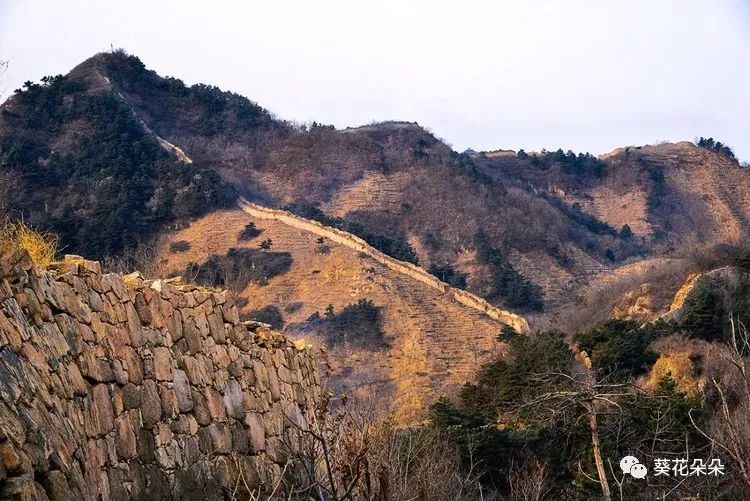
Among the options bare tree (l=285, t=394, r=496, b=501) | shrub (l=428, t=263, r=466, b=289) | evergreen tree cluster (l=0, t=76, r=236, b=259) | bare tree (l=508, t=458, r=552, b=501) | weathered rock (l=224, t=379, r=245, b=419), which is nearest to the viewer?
bare tree (l=285, t=394, r=496, b=501)

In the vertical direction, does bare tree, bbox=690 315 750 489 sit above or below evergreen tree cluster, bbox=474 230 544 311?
above

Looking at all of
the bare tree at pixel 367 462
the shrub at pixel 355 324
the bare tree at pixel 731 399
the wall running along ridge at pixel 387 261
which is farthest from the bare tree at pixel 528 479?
the wall running along ridge at pixel 387 261

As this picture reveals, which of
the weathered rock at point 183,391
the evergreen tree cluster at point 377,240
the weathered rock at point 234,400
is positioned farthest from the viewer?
the evergreen tree cluster at point 377,240

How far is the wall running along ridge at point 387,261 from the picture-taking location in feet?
147

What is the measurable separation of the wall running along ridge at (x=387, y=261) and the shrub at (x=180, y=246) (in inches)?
172

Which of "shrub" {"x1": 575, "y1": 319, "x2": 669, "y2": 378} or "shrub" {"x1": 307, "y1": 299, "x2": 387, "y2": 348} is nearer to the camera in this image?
"shrub" {"x1": 575, "y1": 319, "x2": 669, "y2": 378}

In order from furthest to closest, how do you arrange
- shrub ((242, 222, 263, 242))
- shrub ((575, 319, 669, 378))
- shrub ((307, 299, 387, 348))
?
shrub ((242, 222, 263, 242)) < shrub ((307, 299, 387, 348)) < shrub ((575, 319, 669, 378))

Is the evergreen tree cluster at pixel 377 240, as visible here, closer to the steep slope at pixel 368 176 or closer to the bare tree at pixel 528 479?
the steep slope at pixel 368 176

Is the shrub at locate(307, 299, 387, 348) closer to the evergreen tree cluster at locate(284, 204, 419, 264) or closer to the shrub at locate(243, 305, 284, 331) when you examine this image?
the shrub at locate(243, 305, 284, 331)

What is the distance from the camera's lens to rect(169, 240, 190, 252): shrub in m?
51.5

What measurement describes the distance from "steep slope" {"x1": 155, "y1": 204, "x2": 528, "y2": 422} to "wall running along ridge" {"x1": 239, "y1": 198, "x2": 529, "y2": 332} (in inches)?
2.1

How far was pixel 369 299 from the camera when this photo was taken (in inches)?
1775

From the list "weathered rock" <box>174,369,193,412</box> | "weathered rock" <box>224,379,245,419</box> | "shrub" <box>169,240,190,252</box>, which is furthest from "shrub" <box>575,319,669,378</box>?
"shrub" <box>169,240,190,252</box>

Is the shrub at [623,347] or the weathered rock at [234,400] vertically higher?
the weathered rock at [234,400]
